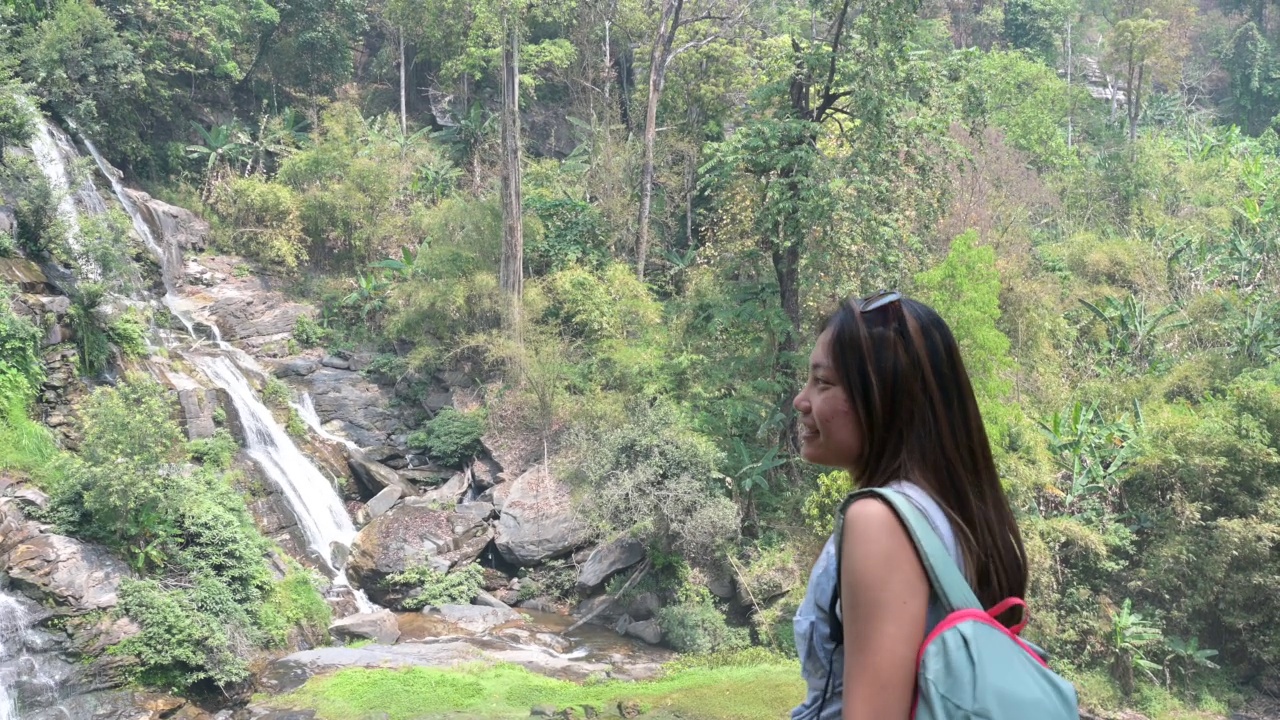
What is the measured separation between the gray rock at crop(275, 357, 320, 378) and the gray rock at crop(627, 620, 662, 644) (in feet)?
29.9

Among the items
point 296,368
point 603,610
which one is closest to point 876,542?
point 603,610

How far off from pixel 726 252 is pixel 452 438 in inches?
244

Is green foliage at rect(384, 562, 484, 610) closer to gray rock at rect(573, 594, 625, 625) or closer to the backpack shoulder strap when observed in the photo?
gray rock at rect(573, 594, 625, 625)

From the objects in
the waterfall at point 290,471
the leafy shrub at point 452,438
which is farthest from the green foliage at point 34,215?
the leafy shrub at point 452,438

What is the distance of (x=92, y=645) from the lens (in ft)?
32.0

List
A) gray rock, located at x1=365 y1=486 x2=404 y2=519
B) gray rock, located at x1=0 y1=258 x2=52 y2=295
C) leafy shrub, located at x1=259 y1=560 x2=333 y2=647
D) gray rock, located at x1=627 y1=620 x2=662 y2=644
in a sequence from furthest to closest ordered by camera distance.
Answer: gray rock, located at x1=365 y1=486 x2=404 y2=519 < gray rock, located at x1=0 y1=258 x2=52 y2=295 < gray rock, located at x1=627 y1=620 x2=662 y2=644 < leafy shrub, located at x1=259 y1=560 x2=333 y2=647

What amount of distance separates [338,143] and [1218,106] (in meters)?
30.6

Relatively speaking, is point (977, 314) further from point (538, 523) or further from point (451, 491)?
point (451, 491)

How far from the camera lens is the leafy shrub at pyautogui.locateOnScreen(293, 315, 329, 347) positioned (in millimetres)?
19812

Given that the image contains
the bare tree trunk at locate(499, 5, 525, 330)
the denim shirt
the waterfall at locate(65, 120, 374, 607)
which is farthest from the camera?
the bare tree trunk at locate(499, 5, 525, 330)

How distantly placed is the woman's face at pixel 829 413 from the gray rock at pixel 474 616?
40.7ft

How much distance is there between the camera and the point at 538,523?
602 inches

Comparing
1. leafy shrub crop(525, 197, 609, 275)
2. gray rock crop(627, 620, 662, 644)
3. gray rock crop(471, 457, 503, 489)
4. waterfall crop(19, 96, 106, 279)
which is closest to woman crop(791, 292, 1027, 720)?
gray rock crop(627, 620, 662, 644)

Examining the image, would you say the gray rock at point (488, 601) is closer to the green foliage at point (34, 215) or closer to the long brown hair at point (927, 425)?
the green foliage at point (34, 215)
